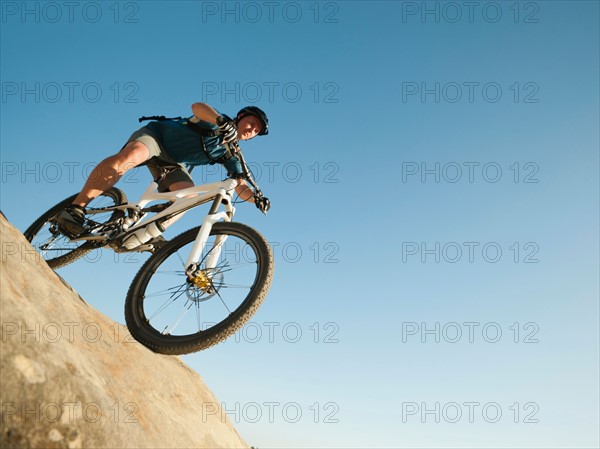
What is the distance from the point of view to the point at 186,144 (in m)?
6.56

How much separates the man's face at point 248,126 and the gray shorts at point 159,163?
1.18 metres

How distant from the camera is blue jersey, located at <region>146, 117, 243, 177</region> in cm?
652

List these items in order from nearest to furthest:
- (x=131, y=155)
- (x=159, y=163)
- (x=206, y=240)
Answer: (x=206, y=240) → (x=131, y=155) → (x=159, y=163)

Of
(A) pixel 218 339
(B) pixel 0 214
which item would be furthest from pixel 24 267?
(A) pixel 218 339

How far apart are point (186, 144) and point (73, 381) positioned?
12.6 ft

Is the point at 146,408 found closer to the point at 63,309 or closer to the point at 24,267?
the point at 63,309

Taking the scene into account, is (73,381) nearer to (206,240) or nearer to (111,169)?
(206,240)

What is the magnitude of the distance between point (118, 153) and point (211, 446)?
394 cm

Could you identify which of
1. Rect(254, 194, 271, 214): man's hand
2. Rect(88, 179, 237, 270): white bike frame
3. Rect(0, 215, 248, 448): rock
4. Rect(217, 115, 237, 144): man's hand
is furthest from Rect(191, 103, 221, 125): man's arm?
Rect(0, 215, 248, 448): rock

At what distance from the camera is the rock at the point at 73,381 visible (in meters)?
3.22

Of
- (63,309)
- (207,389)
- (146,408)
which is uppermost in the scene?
(63,309)

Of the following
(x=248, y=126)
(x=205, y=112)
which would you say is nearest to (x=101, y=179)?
(x=205, y=112)

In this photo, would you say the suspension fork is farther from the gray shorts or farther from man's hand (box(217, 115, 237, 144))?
the gray shorts

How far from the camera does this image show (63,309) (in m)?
4.47
